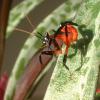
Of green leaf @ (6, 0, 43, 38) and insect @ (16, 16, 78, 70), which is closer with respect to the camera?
insect @ (16, 16, 78, 70)

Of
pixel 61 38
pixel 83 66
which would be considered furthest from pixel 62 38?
pixel 83 66

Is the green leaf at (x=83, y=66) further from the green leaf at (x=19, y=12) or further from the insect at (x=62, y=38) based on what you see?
the green leaf at (x=19, y=12)

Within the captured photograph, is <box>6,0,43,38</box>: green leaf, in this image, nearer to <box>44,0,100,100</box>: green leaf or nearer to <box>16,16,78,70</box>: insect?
<box>16,16,78,70</box>: insect

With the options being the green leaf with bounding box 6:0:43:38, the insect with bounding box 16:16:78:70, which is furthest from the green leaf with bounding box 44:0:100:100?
the green leaf with bounding box 6:0:43:38

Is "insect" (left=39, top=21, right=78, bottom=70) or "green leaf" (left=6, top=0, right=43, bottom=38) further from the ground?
"green leaf" (left=6, top=0, right=43, bottom=38)

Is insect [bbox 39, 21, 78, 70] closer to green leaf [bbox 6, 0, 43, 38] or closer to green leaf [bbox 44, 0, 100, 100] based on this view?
green leaf [bbox 44, 0, 100, 100]

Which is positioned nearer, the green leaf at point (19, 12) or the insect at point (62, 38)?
the insect at point (62, 38)

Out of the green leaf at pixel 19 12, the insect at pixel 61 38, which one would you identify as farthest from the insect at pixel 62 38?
the green leaf at pixel 19 12

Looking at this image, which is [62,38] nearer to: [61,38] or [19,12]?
[61,38]

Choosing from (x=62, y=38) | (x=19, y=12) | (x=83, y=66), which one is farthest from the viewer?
(x=19, y=12)
